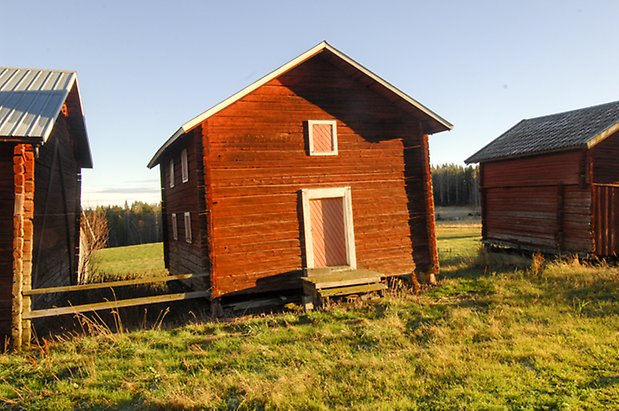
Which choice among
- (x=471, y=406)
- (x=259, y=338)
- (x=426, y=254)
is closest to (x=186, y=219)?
(x=259, y=338)

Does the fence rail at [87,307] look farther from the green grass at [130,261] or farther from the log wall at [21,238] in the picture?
the green grass at [130,261]

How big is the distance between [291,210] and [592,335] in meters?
8.10

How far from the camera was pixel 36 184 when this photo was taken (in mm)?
11820

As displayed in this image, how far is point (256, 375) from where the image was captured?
273 inches

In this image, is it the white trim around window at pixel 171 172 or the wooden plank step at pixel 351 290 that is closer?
the wooden plank step at pixel 351 290

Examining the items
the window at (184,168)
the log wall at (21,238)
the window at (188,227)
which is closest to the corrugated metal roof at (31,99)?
the log wall at (21,238)

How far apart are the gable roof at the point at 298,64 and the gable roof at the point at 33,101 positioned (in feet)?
10.2

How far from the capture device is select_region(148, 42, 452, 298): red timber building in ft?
40.0

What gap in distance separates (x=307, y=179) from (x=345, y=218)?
1.78 meters

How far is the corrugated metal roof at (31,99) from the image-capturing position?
9547 millimetres

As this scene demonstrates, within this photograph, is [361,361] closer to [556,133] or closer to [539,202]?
[539,202]

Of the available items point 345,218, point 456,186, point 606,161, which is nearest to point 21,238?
point 345,218

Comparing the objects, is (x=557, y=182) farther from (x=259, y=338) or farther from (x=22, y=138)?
(x=22, y=138)

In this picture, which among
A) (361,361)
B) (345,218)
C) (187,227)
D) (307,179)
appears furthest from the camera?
(187,227)
